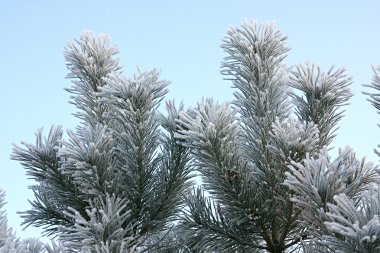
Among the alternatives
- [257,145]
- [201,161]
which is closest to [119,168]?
[201,161]

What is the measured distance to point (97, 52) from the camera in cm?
324

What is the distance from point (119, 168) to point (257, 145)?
72 centimetres

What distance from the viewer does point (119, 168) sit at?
2709mm

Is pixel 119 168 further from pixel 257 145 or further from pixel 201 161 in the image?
pixel 257 145

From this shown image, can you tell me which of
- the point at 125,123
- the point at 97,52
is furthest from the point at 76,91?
the point at 125,123

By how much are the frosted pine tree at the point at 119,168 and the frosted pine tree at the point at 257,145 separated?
0.13 m

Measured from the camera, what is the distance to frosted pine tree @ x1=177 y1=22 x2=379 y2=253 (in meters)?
2.44

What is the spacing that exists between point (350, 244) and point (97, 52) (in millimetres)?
2053

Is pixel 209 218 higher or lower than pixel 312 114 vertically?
lower

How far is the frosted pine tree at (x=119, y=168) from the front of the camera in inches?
97.5

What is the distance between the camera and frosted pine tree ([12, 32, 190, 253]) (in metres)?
2.48

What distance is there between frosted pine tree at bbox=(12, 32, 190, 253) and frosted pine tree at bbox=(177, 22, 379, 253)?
13 centimetres

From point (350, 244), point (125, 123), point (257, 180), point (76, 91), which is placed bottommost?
point (350, 244)

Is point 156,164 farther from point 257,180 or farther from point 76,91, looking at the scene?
point 76,91
